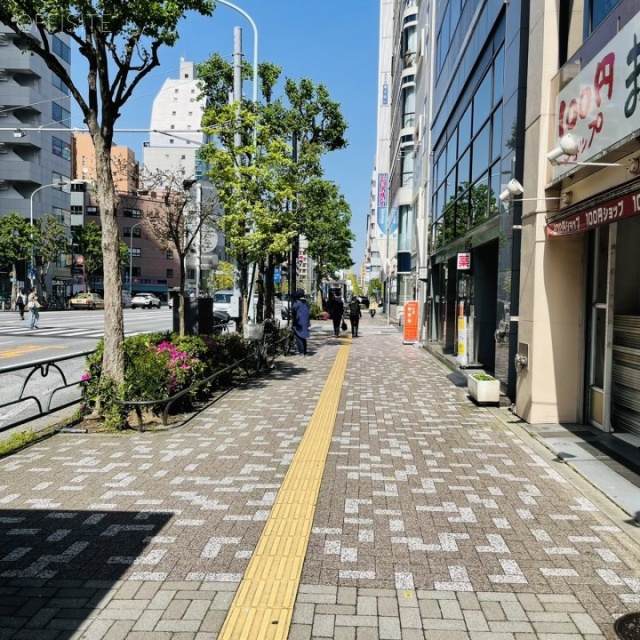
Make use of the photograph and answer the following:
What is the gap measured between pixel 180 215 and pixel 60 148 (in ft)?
184

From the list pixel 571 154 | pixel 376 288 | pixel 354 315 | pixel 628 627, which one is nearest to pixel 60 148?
pixel 354 315

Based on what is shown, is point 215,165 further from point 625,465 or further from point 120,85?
point 625,465

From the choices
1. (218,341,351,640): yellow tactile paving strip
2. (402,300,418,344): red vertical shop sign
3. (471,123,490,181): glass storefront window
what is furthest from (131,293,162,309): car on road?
(218,341,351,640): yellow tactile paving strip

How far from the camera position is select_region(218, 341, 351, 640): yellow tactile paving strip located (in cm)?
303

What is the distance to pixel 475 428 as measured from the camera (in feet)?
25.1

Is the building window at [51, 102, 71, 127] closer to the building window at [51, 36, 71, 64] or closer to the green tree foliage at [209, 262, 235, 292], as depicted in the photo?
the building window at [51, 36, 71, 64]

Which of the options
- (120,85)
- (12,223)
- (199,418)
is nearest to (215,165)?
(120,85)

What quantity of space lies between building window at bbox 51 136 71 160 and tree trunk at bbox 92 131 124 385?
55645 mm

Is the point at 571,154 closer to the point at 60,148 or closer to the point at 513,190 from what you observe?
the point at 513,190

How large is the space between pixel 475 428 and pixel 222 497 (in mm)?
3995

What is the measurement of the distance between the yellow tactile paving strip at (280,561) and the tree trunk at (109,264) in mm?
2860

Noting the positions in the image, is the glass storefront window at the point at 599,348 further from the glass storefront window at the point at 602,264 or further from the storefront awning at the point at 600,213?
the storefront awning at the point at 600,213

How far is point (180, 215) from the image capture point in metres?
9.41

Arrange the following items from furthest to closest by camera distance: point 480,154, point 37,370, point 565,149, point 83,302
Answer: point 83,302 → point 480,154 → point 37,370 → point 565,149
